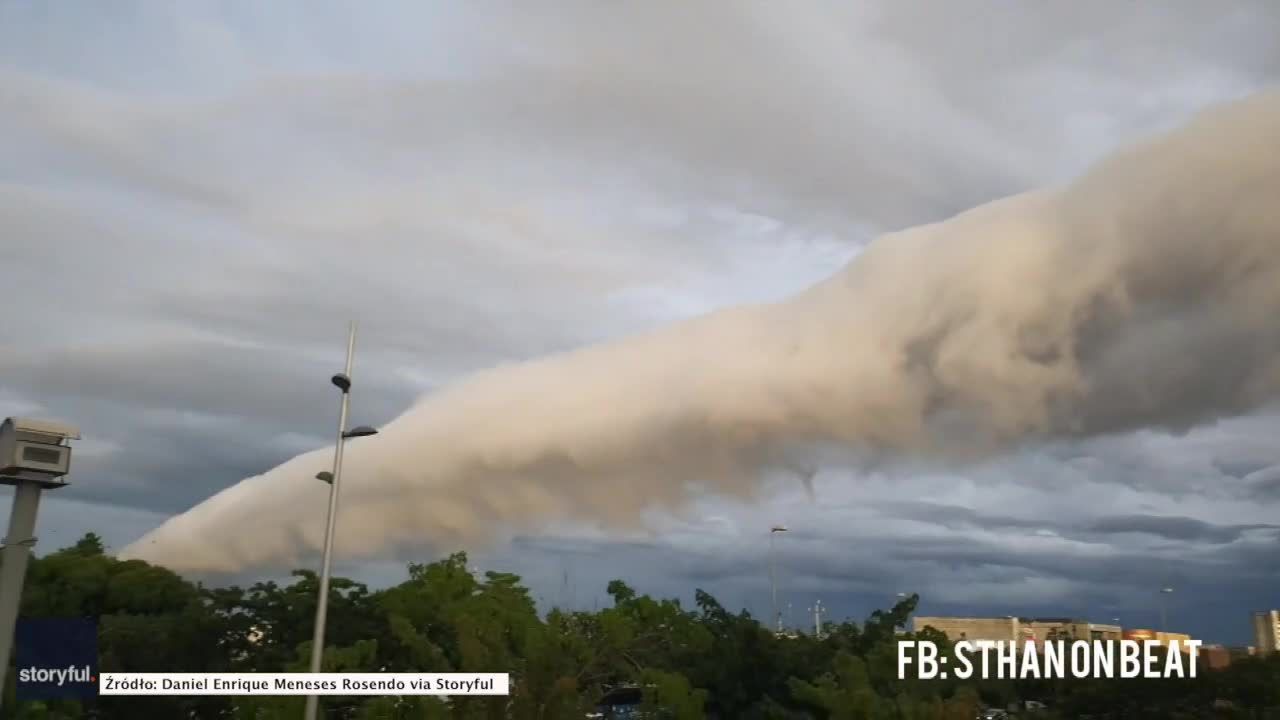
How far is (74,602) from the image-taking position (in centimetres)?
5612

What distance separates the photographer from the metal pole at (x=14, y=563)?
17531mm

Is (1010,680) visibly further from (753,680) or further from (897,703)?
(897,703)

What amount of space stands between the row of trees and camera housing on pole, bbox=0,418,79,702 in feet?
47.2

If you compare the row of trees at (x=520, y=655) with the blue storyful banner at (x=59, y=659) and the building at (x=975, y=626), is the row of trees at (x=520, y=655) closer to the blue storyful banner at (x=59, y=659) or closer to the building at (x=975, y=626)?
the blue storyful banner at (x=59, y=659)

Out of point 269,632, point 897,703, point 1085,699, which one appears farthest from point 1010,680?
point 269,632

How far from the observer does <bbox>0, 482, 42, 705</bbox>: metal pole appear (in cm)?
1753

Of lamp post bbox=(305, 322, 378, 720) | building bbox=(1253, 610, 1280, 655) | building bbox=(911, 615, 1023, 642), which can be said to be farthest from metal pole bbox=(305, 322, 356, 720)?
building bbox=(911, 615, 1023, 642)

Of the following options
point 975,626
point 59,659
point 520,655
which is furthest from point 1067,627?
point 59,659

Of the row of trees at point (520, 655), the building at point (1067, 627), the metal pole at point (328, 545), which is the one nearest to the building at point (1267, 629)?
the building at point (1067, 627)

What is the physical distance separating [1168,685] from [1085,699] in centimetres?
313
